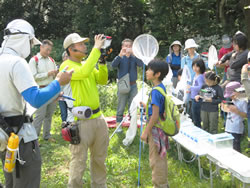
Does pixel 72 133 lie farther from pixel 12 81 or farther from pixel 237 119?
pixel 237 119

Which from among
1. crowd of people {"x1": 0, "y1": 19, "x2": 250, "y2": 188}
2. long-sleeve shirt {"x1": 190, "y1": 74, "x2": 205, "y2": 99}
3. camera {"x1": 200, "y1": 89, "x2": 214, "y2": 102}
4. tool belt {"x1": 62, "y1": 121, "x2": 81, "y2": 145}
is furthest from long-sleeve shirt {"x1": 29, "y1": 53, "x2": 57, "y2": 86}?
camera {"x1": 200, "y1": 89, "x2": 214, "y2": 102}

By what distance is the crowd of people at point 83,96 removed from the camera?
88.2 inches

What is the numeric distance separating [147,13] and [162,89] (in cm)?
1357

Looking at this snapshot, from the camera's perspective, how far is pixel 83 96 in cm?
315

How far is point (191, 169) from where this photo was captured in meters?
4.21

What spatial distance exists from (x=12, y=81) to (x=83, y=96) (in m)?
1.04

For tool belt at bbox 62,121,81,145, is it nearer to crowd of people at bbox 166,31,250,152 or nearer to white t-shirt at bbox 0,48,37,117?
white t-shirt at bbox 0,48,37,117

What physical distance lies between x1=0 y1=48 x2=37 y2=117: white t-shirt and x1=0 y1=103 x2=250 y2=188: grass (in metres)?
1.95

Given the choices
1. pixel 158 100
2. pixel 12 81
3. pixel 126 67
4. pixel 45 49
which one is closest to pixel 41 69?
pixel 45 49

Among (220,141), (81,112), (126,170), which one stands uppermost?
(81,112)

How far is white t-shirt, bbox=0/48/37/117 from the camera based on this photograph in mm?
2154

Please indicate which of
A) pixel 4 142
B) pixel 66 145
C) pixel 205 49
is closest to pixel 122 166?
pixel 66 145

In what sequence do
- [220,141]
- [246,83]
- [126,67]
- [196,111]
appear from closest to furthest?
[220,141] → [246,83] → [196,111] → [126,67]

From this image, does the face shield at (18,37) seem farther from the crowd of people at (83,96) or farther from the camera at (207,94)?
the camera at (207,94)
